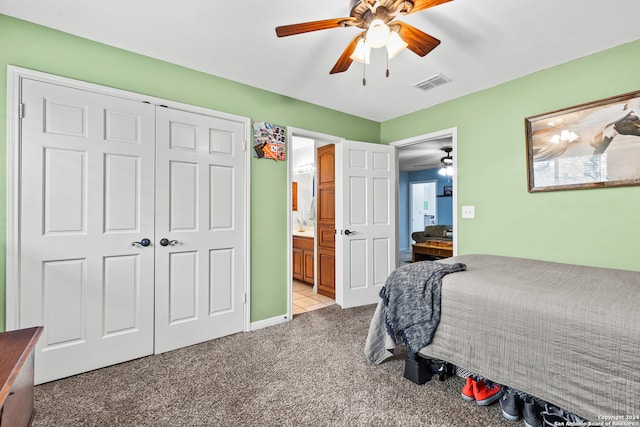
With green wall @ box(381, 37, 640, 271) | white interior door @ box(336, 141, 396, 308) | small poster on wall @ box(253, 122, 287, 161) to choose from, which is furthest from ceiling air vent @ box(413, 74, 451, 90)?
small poster on wall @ box(253, 122, 287, 161)

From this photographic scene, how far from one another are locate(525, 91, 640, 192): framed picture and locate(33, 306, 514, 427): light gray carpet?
1.90m

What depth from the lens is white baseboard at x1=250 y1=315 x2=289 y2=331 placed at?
9.46 feet

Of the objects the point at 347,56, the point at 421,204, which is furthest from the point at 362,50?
the point at 421,204

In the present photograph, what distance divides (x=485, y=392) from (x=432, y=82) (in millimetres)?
2608

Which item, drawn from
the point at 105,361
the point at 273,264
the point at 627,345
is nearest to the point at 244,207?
the point at 273,264

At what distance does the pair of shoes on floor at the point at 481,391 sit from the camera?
1689 mm

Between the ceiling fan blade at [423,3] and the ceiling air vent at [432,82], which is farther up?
the ceiling air vent at [432,82]

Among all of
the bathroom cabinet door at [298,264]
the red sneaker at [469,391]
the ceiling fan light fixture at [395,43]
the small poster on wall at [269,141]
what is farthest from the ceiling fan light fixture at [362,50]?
the bathroom cabinet door at [298,264]

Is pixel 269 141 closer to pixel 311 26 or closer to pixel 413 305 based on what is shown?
pixel 311 26

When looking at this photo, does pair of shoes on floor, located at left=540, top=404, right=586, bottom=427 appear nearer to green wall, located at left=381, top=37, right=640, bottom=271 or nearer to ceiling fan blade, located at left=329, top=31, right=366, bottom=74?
green wall, located at left=381, top=37, right=640, bottom=271

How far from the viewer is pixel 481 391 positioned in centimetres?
172

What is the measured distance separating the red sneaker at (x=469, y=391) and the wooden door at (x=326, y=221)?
2305 mm

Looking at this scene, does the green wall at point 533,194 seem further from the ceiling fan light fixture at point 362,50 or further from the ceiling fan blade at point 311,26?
the ceiling fan blade at point 311,26

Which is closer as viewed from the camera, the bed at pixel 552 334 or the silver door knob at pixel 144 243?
the bed at pixel 552 334
